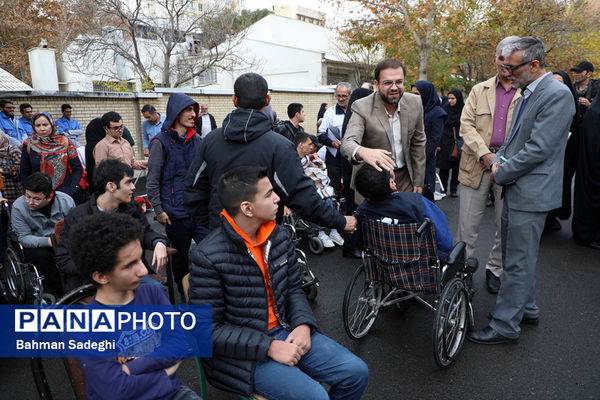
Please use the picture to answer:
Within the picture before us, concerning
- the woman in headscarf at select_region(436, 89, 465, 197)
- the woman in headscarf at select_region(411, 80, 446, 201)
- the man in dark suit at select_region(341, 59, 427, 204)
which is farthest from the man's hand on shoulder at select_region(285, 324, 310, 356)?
the woman in headscarf at select_region(436, 89, 465, 197)

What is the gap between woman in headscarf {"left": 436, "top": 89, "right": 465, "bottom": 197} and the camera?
7.57 meters

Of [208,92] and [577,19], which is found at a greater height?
[577,19]

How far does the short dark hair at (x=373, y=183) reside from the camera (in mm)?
2752

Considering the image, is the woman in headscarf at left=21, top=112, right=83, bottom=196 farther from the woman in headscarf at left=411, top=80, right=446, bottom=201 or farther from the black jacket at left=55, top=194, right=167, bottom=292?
the woman in headscarf at left=411, top=80, right=446, bottom=201

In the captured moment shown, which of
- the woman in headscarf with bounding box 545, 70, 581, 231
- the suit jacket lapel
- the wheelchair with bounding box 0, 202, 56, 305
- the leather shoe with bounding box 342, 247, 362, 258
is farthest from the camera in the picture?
the woman in headscarf with bounding box 545, 70, 581, 231

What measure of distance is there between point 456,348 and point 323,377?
4.39ft

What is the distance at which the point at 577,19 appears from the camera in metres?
17.8

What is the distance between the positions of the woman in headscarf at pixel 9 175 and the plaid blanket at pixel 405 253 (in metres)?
4.77

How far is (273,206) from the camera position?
2.12 metres

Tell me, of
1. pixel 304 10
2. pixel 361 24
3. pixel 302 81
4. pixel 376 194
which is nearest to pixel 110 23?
pixel 361 24

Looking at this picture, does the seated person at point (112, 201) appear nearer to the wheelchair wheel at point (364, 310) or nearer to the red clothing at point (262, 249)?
the red clothing at point (262, 249)

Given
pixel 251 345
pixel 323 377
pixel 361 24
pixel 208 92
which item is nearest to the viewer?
pixel 251 345

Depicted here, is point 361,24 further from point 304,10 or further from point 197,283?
point 304,10

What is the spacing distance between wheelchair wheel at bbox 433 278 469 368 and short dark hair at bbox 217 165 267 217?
1463mm
